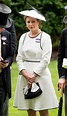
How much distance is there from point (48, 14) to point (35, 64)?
13.9 m

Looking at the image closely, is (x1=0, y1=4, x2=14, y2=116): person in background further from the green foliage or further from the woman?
the green foliage

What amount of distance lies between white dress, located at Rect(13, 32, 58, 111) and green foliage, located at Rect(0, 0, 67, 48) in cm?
1272

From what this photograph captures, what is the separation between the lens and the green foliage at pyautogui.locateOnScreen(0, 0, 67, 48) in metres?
19.1

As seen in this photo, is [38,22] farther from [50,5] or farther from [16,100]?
[50,5]

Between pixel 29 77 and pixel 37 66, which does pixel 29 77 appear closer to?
pixel 29 77

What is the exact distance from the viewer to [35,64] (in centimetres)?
625

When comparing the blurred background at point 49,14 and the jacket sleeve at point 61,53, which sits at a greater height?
the jacket sleeve at point 61,53

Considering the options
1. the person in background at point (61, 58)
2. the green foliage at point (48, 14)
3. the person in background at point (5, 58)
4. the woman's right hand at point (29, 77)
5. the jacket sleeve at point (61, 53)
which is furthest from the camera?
the green foliage at point (48, 14)

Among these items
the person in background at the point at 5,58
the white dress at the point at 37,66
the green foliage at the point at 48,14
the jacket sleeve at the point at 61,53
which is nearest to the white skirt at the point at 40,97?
the white dress at the point at 37,66

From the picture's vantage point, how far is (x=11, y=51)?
6121mm

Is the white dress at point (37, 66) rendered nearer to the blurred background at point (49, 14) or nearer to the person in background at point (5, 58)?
the person in background at point (5, 58)

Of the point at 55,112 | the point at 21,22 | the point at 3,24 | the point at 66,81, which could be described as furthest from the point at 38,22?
the point at 21,22

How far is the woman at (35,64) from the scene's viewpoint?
620 cm

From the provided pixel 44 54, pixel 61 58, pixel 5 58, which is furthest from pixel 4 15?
pixel 44 54
